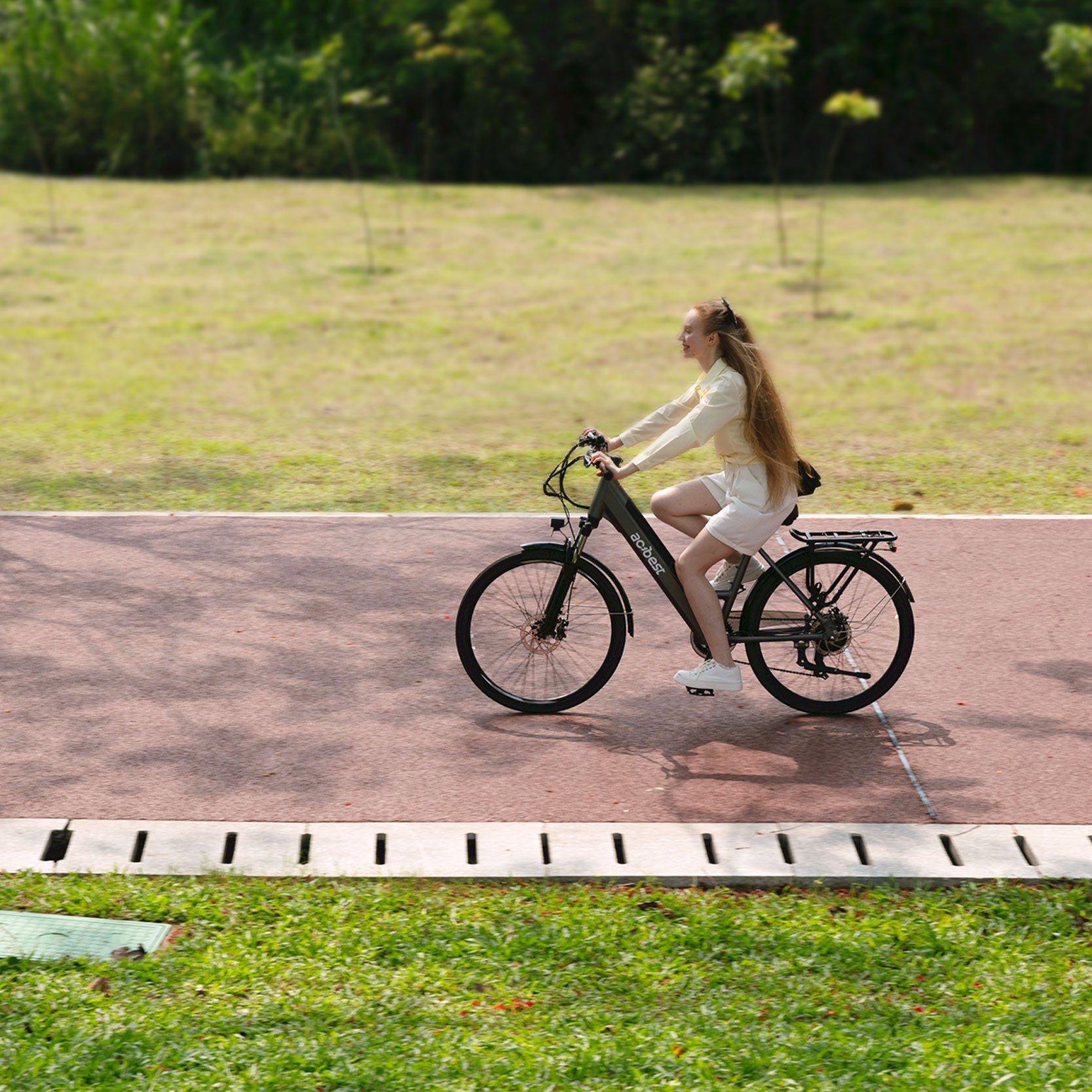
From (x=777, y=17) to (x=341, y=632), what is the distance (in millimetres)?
30321

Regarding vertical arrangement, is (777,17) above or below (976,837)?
above

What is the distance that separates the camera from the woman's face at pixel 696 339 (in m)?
5.71

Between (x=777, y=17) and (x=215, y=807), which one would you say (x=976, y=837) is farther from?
(x=777, y=17)

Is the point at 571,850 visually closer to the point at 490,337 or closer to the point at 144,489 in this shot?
the point at 144,489

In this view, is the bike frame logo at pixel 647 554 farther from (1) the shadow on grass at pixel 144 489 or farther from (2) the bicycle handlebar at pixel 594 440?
(1) the shadow on grass at pixel 144 489

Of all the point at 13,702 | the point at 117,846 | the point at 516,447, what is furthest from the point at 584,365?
the point at 117,846

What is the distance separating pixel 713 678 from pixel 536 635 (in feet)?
2.52

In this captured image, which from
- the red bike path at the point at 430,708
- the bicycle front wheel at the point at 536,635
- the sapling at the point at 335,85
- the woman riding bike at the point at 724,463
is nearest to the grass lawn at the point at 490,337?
the sapling at the point at 335,85

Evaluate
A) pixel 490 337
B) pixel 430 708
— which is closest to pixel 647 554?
pixel 430 708

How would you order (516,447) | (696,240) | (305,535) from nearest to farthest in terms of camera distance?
(305,535) < (516,447) < (696,240)

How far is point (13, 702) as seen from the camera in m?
6.09

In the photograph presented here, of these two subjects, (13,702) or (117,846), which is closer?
(117,846)

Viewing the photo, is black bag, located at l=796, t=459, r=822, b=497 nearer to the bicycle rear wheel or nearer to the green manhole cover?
the bicycle rear wheel

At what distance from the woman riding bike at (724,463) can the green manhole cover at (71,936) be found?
245 centimetres
